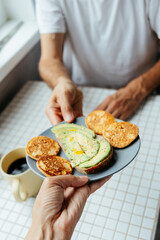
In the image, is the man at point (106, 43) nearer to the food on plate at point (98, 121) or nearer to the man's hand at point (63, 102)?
the man's hand at point (63, 102)

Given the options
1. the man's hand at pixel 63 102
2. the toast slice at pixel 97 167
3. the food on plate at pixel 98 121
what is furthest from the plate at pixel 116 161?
the man's hand at pixel 63 102

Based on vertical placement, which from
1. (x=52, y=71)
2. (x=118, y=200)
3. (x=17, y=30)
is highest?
(x=17, y=30)

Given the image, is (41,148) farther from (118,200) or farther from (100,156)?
(118,200)

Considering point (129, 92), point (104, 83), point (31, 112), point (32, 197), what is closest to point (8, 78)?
point (31, 112)

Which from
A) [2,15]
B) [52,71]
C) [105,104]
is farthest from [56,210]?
[2,15]

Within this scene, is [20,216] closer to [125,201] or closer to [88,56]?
[125,201]
